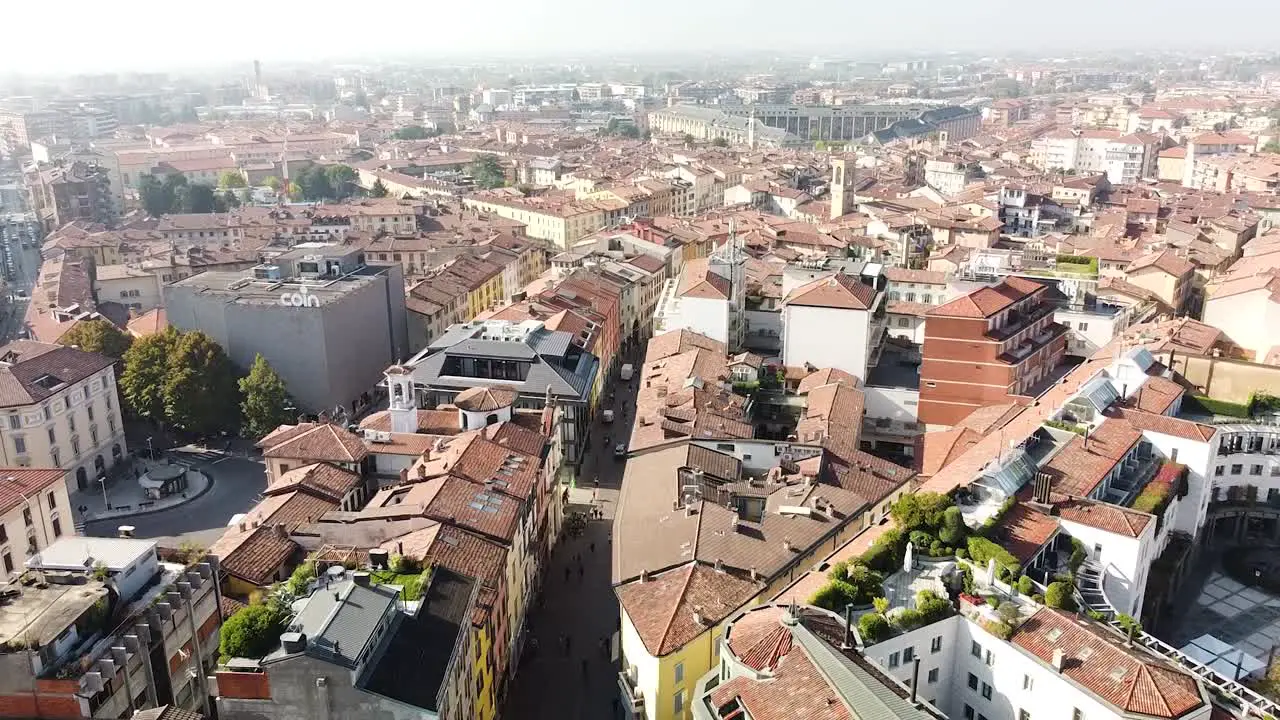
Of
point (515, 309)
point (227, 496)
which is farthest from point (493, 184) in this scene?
point (227, 496)

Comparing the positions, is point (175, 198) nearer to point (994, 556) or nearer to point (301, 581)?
point (301, 581)

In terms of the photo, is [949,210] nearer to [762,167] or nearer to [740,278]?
[740,278]

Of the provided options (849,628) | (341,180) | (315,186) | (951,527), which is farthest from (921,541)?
(315,186)

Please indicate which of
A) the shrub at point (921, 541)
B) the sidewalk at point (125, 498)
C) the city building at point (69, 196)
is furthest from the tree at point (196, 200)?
the shrub at point (921, 541)

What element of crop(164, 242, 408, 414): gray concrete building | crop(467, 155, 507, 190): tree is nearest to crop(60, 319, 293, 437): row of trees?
crop(164, 242, 408, 414): gray concrete building

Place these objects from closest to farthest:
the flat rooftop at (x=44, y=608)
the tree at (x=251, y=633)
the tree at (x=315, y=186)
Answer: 1. the flat rooftop at (x=44, y=608)
2. the tree at (x=251, y=633)
3. the tree at (x=315, y=186)

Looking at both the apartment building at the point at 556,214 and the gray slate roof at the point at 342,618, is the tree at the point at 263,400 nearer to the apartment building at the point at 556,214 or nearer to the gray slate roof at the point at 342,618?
the gray slate roof at the point at 342,618
